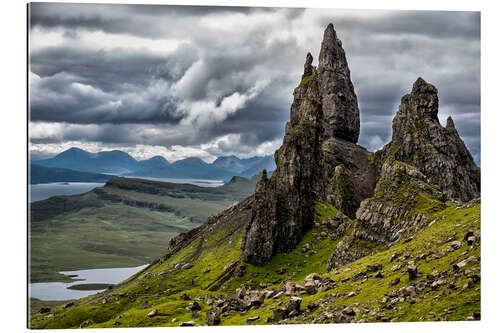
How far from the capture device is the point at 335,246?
121188mm

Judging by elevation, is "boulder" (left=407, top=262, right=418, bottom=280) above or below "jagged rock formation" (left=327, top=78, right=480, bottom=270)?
below

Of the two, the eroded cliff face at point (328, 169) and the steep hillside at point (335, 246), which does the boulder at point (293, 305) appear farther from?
the eroded cliff face at point (328, 169)

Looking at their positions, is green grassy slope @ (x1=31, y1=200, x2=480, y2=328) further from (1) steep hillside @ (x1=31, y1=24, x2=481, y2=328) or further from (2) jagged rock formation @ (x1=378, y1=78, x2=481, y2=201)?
(2) jagged rock formation @ (x1=378, y1=78, x2=481, y2=201)

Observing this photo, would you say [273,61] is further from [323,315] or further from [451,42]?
[323,315]

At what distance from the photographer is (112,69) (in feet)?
175

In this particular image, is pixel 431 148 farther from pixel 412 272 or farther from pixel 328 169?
pixel 412 272

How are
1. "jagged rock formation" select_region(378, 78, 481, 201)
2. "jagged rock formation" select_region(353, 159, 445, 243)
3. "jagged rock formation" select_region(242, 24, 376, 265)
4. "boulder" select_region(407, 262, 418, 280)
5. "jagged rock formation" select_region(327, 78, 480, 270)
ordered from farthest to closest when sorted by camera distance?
"jagged rock formation" select_region(378, 78, 481, 201)
"jagged rock formation" select_region(242, 24, 376, 265)
"jagged rock formation" select_region(327, 78, 480, 270)
"jagged rock formation" select_region(353, 159, 445, 243)
"boulder" select_region(407, 262, 418, 280)

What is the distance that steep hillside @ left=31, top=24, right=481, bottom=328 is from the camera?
42344 millimetres

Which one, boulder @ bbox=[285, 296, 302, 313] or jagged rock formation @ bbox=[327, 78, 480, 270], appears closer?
boulder @ bbox=[285, 296, 302, 313]

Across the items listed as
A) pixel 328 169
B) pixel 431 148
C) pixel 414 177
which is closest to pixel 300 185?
pixel 431 148

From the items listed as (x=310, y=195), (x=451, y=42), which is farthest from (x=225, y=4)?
(x=310, y=195)

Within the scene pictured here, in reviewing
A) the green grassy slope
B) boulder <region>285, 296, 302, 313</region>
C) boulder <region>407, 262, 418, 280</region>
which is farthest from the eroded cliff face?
boulder <region>285, 296, 302, 313</region>
